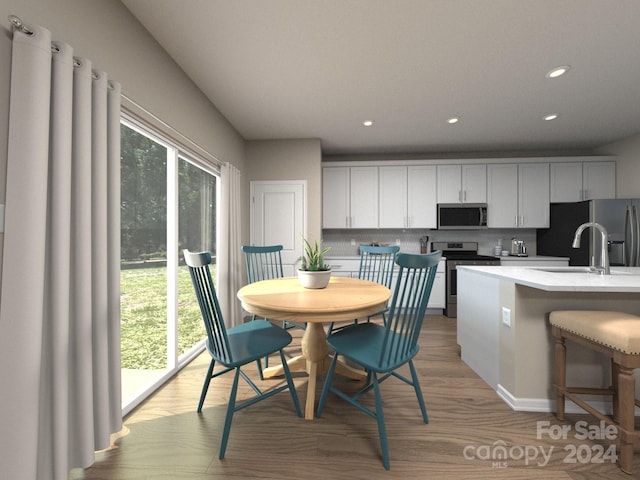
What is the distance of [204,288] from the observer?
4.80 feet

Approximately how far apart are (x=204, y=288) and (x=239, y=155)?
9.01 ft

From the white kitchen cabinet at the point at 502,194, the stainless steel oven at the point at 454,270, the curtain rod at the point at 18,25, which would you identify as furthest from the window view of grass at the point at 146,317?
the white kitchen cabinet at the point at 502,194

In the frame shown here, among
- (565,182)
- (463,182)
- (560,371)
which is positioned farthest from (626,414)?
(565,182)

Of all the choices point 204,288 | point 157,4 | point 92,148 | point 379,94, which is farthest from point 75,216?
point 379,94

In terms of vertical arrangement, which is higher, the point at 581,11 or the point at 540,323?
the point at 581,11

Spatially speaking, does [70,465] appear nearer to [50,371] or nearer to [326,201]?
[50,371]

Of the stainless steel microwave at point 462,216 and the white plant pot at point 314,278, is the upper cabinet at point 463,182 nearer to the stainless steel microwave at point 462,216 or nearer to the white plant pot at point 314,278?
the stainless steel microwave at point 462,216

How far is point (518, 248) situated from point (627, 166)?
176cm

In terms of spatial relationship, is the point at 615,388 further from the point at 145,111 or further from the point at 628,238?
the point at 145,111

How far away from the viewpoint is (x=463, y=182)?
430 centimetres

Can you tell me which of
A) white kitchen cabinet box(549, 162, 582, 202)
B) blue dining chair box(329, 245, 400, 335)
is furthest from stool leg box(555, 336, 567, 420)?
white kitchen cabinet box(549, 162, 582, 202)

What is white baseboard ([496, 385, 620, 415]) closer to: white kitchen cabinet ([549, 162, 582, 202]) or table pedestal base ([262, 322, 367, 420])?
table pedestal base ([262, 322, 367, 420])

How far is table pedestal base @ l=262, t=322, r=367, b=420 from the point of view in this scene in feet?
5.67

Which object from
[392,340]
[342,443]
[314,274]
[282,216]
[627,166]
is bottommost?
[342,443]
